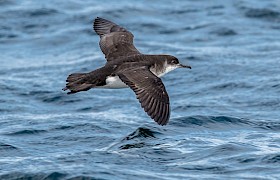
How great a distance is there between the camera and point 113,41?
451 inches

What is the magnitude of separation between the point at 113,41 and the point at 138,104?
1304 millimetres

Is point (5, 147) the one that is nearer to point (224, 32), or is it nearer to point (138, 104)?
point (138, 104)

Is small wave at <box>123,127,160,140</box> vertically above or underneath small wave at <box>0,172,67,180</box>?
underneath

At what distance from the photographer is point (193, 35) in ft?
53.4

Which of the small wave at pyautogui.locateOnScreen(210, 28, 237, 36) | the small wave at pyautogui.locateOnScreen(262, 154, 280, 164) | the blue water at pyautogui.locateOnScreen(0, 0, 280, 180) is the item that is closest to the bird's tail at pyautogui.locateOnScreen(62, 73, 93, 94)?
the blue water at pyautogui.locateOnScreen(0, 0, 280, 180)

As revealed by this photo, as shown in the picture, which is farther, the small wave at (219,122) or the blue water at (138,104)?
the small wave at (219,122)

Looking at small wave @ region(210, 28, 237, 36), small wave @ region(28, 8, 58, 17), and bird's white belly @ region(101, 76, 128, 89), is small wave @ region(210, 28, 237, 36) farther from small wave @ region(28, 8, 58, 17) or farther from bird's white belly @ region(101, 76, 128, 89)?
bird's white belly @ region(101, 76, 128, 89)

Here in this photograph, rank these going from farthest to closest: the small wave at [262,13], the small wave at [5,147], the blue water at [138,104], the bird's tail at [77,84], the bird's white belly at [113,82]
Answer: the small wave at [262,13] → the bird's white belly at [113,82] → the small wave at [5,147] → the bird's tail at [77,84] → the blue water at [138,104]

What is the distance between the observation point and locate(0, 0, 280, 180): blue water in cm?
909

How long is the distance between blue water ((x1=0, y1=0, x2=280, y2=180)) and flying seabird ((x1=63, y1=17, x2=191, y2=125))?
531 millimetres

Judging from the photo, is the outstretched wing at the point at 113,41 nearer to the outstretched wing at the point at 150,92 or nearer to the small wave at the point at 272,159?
the outstretched wing at the point at 150,92

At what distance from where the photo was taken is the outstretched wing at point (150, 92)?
30.7 ft

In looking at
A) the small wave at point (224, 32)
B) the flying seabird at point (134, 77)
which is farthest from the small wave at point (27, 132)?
the small wave at point (224, 32)

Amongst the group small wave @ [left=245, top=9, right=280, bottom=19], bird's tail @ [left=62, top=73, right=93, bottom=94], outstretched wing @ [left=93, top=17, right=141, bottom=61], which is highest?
outstretched wing @ [left=93, top=17, right=141, bottom=61]
